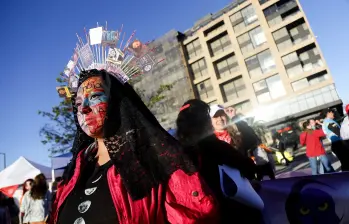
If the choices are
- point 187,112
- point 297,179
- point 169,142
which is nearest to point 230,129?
point 187,112

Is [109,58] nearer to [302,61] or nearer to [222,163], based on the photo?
[222,163]

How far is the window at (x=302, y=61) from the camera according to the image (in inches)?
986

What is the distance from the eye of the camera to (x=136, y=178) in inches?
45.7

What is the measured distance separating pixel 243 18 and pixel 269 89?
30.1ft

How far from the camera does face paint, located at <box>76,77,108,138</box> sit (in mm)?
1415

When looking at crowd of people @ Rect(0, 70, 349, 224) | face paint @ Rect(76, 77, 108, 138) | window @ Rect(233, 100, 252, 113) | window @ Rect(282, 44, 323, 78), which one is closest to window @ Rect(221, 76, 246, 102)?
window @ Rect(233, 100, 252, 113)

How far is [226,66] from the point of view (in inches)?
1190

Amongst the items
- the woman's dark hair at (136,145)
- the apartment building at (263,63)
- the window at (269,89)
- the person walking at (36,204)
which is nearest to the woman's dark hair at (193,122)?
the woman's dark hair at (136,145)

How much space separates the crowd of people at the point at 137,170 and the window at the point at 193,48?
104 ft

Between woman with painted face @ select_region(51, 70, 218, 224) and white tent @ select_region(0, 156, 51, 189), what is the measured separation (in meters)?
9.23

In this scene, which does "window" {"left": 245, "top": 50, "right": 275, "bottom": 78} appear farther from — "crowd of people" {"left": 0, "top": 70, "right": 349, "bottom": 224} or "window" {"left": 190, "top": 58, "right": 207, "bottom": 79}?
"crowd of people" {"left": 0, "top": 70, "right": 349, "bottom": 224}

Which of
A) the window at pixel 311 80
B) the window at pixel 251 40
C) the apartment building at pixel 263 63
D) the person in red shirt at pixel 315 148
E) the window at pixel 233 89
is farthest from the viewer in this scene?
the window at pixel 233 89

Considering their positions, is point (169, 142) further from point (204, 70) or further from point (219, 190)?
point (204, 70)

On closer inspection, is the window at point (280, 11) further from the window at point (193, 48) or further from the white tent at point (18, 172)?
the white tent at point (18, 172)
